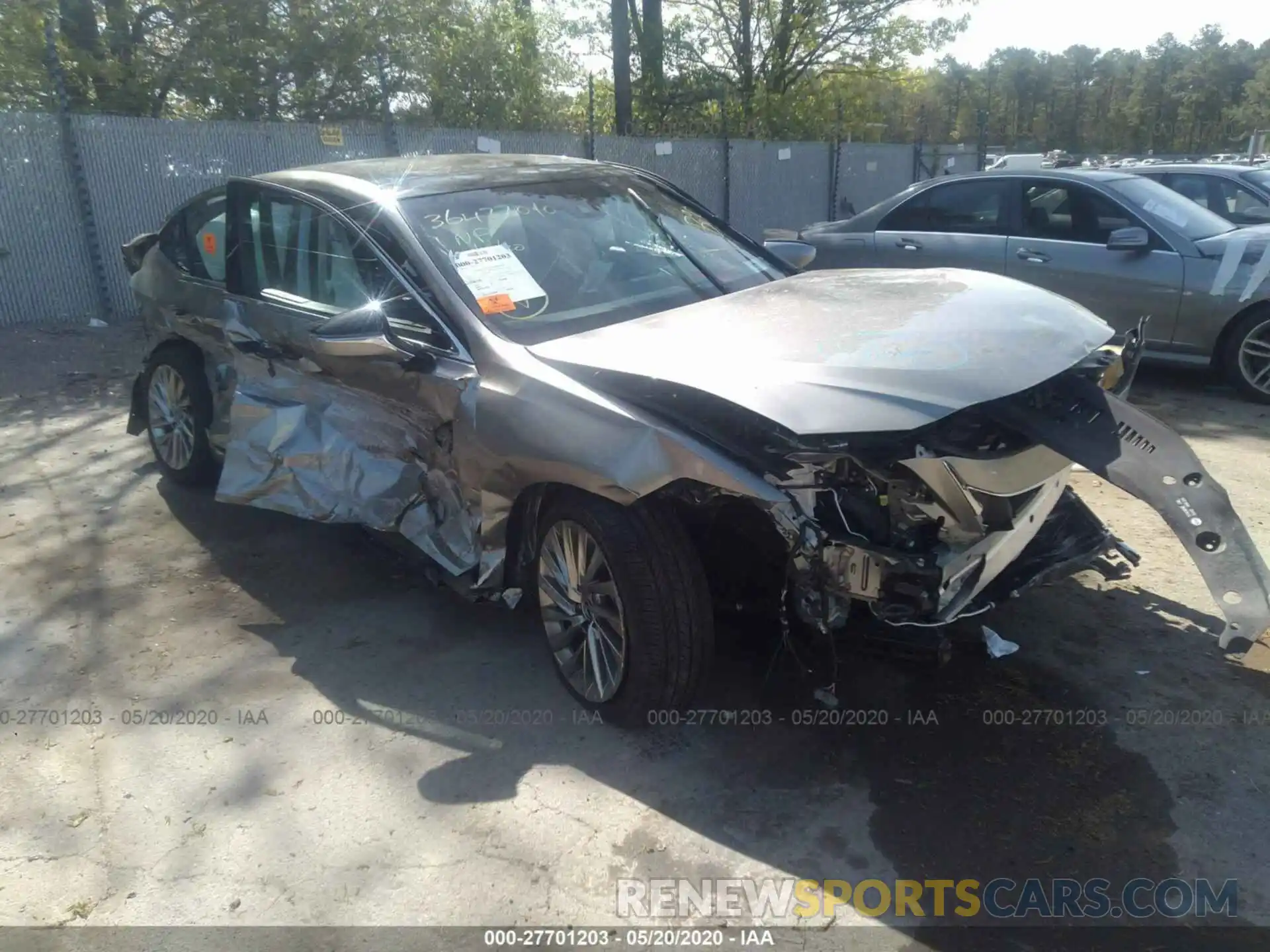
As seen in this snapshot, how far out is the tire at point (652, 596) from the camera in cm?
297

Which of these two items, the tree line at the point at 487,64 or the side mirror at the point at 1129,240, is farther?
the tree line at the point at 487,64

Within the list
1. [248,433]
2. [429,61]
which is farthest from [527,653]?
[429,61]

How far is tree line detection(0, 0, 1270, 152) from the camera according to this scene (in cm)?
1255

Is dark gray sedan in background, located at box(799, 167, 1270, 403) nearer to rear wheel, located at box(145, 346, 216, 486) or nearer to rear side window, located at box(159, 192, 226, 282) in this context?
rear side window, located at box(159, 192, 226, 282)

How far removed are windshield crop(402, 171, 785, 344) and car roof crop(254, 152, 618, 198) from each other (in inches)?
2.8

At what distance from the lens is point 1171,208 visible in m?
7.30

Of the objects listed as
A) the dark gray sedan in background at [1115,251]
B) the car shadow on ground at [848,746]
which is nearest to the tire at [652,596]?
the car shadow on ground at [848,746]

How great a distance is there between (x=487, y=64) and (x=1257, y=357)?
12.9 meters

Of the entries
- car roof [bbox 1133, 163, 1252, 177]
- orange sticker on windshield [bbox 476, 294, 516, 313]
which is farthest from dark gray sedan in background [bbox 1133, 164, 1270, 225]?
orange sticker on windshield [bbox 476, 294, 516, 313]

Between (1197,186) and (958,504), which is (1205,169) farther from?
(958,504)

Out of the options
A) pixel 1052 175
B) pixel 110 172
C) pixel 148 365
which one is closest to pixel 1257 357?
pixel 1052 175

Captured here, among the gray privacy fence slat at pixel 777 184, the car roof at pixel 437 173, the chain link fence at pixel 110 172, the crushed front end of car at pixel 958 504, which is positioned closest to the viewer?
the crushed front end of car at pixel 958 504

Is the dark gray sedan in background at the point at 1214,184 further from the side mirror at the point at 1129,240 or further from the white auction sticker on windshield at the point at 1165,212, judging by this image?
the side mirror at the point at 1129,240

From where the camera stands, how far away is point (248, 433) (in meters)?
4.33
